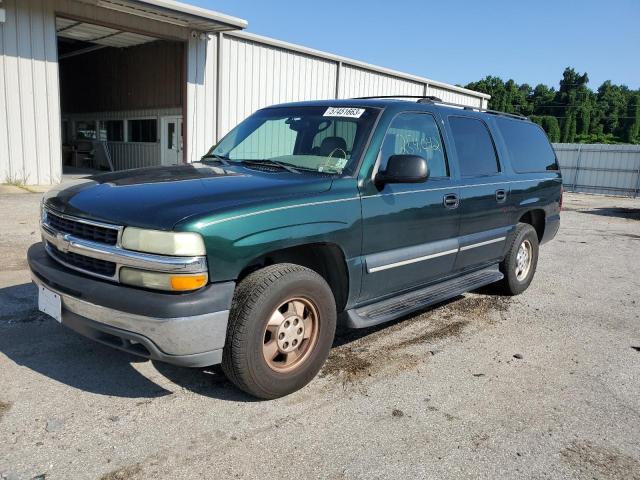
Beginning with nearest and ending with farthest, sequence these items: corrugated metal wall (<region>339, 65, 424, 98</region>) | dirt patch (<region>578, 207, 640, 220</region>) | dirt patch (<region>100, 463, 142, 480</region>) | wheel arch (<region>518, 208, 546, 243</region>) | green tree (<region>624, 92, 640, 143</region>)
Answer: dirt patch (<region>100, 463, 142, 480</region>) < wheel arch (<region>518, 208, 546, 243</region>) < dirt patch (<region>578, 207, 640, 220</region>) < corrugated metal wall (<region>339, 65, 424, 98</region>) < green tree (<region>624, 92, 640, 143</region>)

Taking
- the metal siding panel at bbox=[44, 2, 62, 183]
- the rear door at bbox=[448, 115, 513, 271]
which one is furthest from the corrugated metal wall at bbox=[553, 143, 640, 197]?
the rear door at bbox=[448, 115, 513, 271]

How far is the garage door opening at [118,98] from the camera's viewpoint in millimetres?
19016

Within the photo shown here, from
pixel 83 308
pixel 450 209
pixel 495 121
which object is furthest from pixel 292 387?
pixel 495 121

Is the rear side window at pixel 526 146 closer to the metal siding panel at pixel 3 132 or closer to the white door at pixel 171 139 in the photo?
the metal siding panel at pixel 3 132

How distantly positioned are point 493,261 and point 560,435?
2.55 metres

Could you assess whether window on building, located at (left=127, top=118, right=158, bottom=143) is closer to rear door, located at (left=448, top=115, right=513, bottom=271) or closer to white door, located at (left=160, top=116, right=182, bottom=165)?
white door, located at (left=160, top=116, right=182, bottom=165)

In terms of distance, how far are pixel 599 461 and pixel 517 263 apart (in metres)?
3.24

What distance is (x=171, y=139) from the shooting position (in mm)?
19625

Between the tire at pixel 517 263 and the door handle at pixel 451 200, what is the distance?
142 cm

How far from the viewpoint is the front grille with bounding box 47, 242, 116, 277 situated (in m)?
2.88

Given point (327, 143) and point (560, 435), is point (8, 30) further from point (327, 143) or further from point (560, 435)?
point (560, 435)

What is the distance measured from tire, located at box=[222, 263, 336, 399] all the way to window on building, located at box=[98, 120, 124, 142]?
71.5 feet

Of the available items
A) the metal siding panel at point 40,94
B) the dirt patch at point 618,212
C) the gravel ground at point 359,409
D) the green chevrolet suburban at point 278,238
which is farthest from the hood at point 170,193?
the dirt patch at point 618,212

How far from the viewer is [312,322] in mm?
3355
